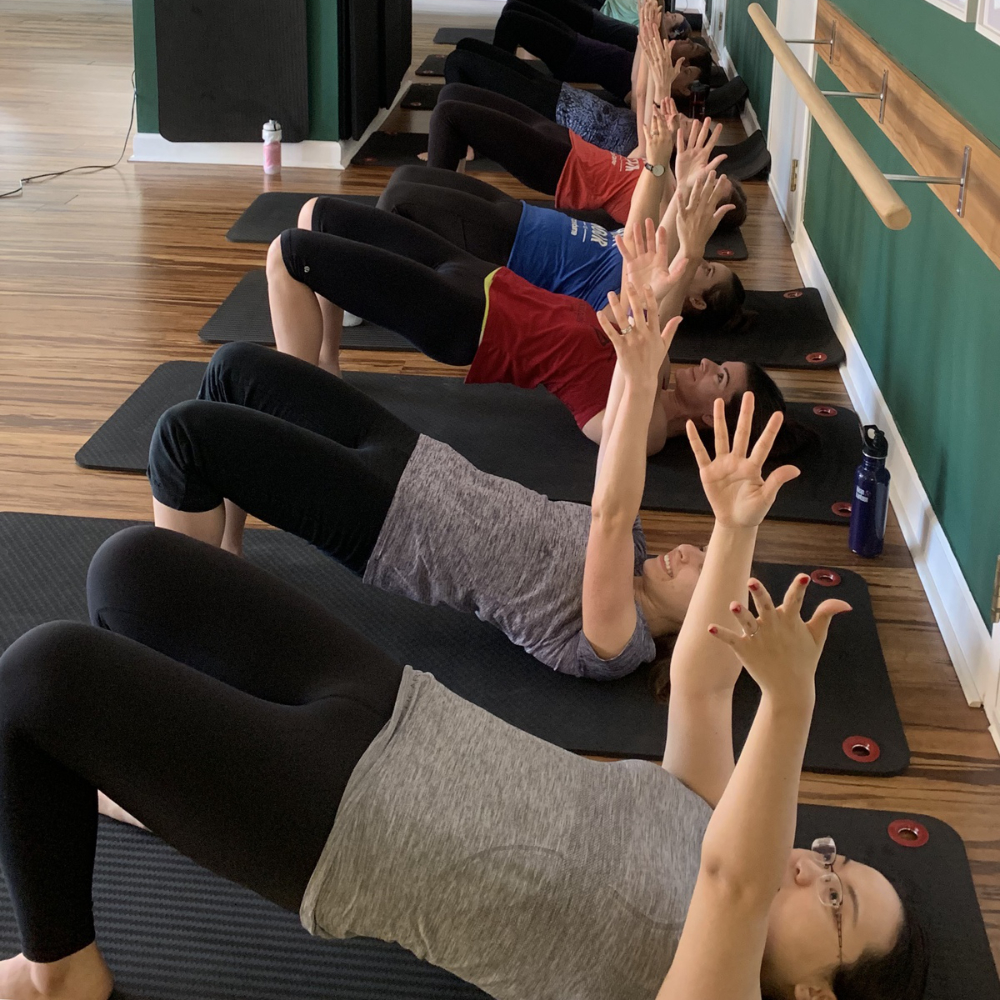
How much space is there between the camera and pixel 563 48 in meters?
6.30

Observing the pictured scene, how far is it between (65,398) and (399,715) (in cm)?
214

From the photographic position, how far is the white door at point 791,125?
4518 millimetres

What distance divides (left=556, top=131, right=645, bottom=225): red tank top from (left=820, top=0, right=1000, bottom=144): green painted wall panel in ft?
3.30

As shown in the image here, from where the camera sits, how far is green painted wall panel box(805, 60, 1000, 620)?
2.35 m

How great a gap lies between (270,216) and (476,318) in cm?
223

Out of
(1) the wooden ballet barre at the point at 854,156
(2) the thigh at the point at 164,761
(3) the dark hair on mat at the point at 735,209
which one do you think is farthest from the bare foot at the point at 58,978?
(3) the dark hair on mat at the point at 735,209

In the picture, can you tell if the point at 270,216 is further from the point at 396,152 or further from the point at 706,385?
the point at 706,385

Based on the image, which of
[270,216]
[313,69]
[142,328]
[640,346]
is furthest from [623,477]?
[313,69]

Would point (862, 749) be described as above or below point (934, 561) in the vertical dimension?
below

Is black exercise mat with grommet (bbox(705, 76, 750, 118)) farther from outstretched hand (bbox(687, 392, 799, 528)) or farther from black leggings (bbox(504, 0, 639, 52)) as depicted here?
outstretched hand (bbox(687, 392, 799, 528))

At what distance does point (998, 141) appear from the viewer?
2188 mm

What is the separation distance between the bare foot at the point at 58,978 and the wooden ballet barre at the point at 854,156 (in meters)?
1.51

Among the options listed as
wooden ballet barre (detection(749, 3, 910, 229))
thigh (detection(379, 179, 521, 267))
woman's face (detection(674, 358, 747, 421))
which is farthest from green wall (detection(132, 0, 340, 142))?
woman's face (detection(674, 358, 747, 421))

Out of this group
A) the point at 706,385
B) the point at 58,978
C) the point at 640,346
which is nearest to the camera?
the point at 58,978
